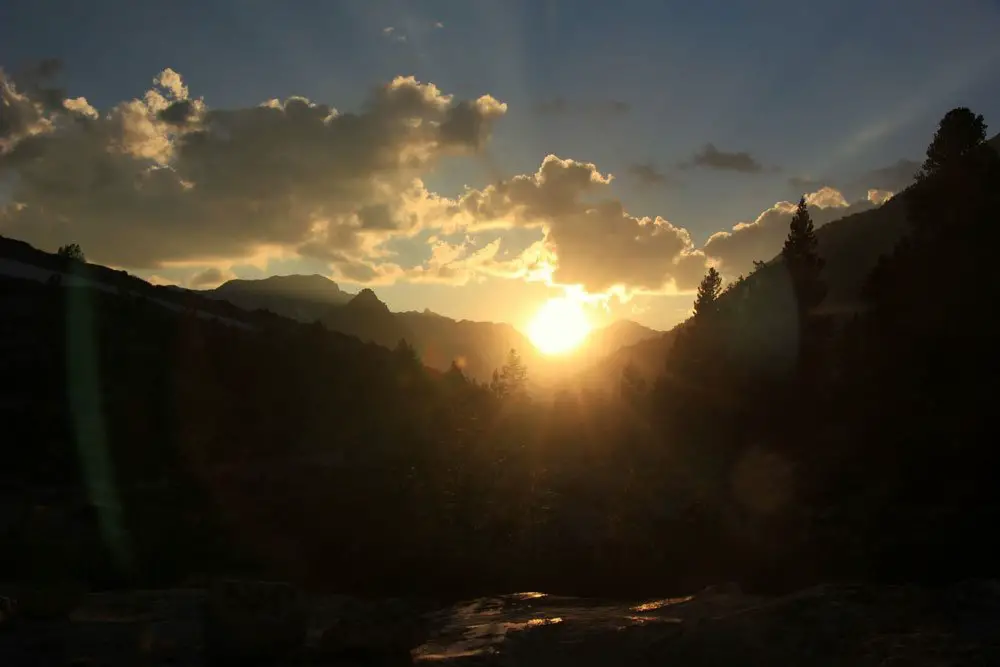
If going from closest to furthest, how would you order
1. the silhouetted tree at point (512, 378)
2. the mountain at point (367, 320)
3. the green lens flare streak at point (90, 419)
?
1. the green lens flare streak at point (90, 419)
2. the silhouetted tree at point (512, 378)
3. the mountain at point (367, 320)

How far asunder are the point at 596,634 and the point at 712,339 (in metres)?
49.2

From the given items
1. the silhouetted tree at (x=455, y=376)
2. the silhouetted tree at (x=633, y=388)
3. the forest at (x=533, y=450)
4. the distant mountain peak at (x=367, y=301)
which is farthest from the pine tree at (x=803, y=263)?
the distant mountain peak at (x=367, y=301)

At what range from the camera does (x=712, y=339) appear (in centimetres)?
6034

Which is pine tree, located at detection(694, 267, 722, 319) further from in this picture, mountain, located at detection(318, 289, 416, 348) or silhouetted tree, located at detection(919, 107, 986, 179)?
mountain, located at detection(318, 289, 416, 348)

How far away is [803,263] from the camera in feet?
184

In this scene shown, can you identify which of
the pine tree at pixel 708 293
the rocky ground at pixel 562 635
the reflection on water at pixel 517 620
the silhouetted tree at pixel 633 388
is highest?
the pine tree at pixel 708 293

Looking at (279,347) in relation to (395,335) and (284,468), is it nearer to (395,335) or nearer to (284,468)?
(284,468)

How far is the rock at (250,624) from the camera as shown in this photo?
500 inches

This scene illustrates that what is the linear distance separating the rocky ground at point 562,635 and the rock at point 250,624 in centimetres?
2

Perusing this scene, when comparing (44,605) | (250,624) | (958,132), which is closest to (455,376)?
(958,132)

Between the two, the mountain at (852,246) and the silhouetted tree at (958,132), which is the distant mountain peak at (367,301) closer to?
the mountain at (852,246)

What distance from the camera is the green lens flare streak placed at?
29.2 metres

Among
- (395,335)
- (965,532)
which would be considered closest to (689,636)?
(965,532)

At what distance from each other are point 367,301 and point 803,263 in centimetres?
12629
